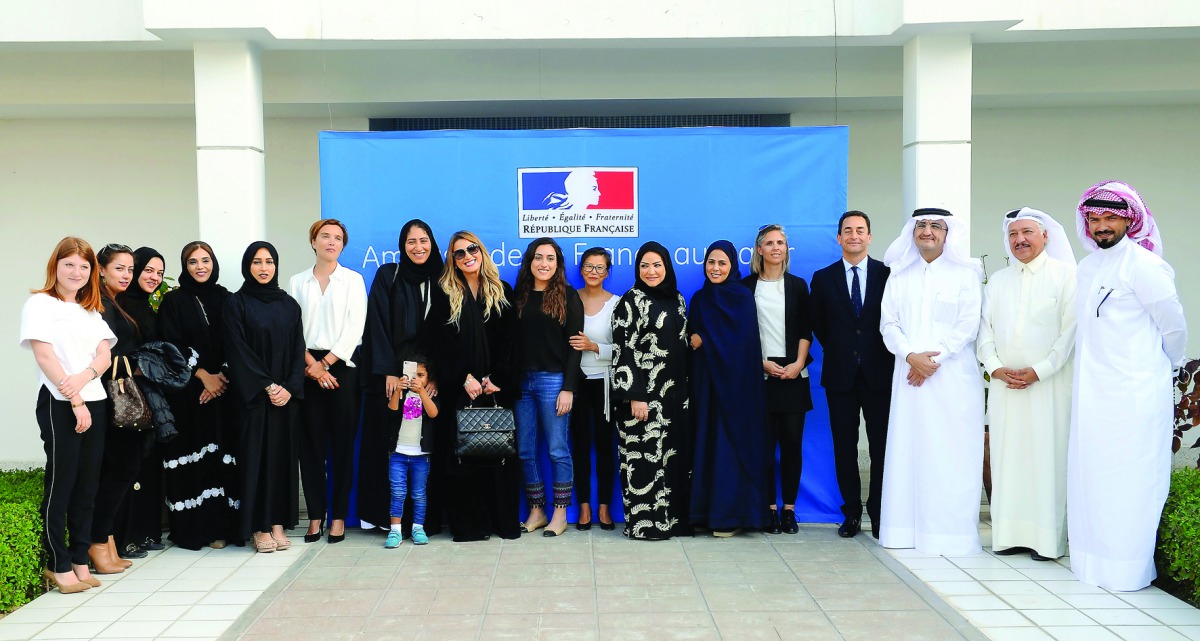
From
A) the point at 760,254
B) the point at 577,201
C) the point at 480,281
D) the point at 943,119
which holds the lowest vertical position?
the point at 480,281

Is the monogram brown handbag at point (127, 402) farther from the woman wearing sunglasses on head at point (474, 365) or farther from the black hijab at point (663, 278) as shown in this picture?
the black hijab at point (663, 278)

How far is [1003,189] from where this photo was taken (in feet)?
26.4

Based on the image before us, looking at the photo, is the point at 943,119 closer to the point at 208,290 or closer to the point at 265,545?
the point at 208,290

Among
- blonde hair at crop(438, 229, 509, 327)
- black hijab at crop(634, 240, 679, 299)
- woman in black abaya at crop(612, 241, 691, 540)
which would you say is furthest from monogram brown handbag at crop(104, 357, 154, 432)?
black hijab at crop(634, 240, 679, 299)

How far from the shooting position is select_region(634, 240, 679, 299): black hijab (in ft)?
17.5

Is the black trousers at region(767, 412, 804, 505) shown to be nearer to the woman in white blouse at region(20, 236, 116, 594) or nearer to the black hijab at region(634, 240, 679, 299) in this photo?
the black hijab at region(634, 240, 679, 299)

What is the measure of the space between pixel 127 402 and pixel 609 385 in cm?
249

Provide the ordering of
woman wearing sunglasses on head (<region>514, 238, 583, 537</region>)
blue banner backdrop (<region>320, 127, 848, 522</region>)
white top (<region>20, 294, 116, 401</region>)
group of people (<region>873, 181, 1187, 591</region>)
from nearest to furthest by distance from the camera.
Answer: white top (<region>20, 294, 116, 401</region>)
group of people (<region>873, 181, 1187, 591</region>)
woman wearing sunglasses on head (<region>514, 238, 583, 537</region>)
blue banner backdrop (<region>320, 127, 848, 522</region>)

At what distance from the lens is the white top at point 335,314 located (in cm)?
528

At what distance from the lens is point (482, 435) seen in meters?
5.08

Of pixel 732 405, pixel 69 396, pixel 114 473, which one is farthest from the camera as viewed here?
pixel 732 405

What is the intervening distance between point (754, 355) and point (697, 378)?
13.7 inches

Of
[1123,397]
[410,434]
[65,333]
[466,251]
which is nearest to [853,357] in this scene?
[1123,397]

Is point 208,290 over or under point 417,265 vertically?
under
